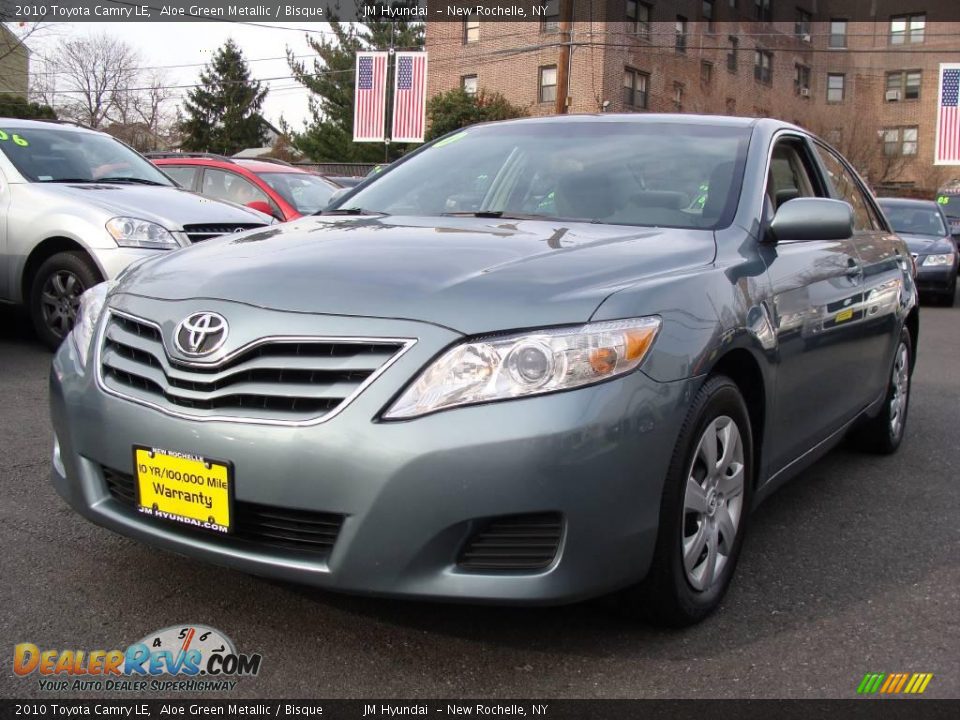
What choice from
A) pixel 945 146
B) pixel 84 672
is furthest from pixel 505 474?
pixel 945 146

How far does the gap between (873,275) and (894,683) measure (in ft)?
7.42

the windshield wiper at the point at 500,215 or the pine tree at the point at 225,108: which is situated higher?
the pine tree at the point at 225,108

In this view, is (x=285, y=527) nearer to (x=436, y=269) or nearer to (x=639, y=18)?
(x=436, y=269)

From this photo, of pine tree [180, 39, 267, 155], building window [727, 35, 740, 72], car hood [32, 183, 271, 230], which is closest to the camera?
car hood [32, 183, 271, 230]

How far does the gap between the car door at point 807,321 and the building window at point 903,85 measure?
5298 cm

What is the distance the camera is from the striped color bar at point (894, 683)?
2613 millimetres

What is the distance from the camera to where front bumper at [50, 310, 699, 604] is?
236 centimetres

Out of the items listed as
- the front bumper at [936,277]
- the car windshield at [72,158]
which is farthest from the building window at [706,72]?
the car windshield at [72,158]

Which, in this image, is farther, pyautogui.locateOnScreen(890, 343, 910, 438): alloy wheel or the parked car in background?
the parked car in background

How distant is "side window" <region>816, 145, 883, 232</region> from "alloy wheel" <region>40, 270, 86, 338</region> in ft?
16.0

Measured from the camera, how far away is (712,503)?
296cm

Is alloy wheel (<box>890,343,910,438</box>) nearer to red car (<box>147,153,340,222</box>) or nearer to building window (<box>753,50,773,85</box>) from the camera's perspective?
red car (<box>147,153,340,222</box>)

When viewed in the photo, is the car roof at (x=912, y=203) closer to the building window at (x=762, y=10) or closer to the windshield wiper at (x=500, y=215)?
the windshield wiper at (x=500, y=215)

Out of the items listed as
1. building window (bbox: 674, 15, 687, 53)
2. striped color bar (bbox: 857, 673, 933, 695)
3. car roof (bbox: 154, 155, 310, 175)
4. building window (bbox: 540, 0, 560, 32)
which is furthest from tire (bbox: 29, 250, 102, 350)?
building window (bbox: 674, 15, 687, 53)
